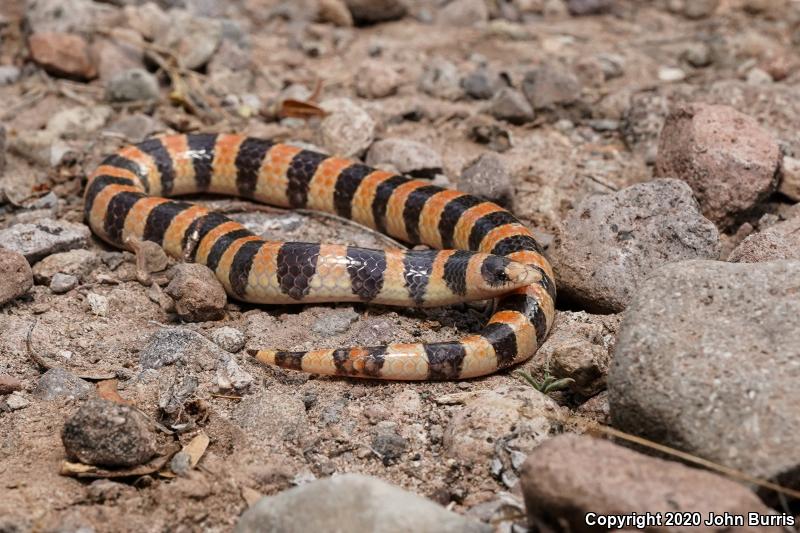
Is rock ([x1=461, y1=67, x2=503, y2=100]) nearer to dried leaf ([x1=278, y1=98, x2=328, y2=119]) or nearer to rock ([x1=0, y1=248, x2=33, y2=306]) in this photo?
dried leaf ([x1=278, y1=98, x2=328, y2=119])

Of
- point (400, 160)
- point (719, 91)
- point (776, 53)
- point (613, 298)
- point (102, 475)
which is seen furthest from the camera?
point (776, 53)

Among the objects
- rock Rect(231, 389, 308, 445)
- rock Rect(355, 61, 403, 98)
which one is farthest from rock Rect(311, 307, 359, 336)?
rock Rect(355, 61, 403, 98)

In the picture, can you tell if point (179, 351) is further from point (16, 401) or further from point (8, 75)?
point (8, 75)

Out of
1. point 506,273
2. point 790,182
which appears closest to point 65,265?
point 506,273

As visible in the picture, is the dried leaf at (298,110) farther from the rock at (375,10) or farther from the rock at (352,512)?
the rock at (352,512)

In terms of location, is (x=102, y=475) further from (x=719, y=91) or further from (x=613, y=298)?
(x=719, y=91)

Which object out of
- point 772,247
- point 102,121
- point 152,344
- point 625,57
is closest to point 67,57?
point 102,121
